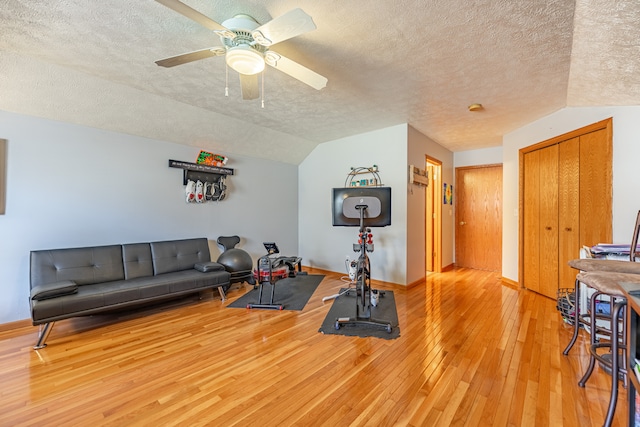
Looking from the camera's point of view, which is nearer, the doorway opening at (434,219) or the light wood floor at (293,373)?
the light wood floor at (293,373)

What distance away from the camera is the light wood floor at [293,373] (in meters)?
1.57

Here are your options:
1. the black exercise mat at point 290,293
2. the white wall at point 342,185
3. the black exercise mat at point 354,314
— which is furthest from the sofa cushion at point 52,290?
the white wall at point 342,185

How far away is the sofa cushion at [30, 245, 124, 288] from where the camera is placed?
2727 mm

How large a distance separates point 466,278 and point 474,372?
10.3 ft

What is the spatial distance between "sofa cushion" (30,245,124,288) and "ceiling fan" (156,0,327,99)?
2.42 m

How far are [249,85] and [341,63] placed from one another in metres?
0.85

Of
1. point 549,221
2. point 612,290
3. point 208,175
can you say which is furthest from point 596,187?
point 208,175

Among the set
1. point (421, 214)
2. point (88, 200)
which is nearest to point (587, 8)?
point (421, 214)

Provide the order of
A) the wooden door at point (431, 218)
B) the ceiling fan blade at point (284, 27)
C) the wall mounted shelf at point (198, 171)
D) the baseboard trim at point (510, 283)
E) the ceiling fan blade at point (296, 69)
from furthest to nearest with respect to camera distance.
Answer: the wooden door at point (431, 218) → the baseboard trim at point (510, 283) → the wall mounted shelf at point (198, 171) → the ceiling fan blade at point (296, 69) → the ceiling fan blade at point (284, 27)

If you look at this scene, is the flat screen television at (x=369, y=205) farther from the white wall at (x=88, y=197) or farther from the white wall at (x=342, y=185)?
the white wall at (x=88, y=197)

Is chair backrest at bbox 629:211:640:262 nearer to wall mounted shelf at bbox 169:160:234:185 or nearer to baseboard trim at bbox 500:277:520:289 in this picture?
baseboard trim at bbox 500:277:520:289

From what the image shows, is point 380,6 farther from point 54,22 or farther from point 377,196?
point 54,22

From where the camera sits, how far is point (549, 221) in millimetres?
3619

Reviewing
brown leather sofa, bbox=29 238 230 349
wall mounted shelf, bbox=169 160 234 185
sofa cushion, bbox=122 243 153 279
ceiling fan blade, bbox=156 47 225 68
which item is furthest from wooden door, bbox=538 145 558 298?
sofa cushion, bbox=122 243 153 279
